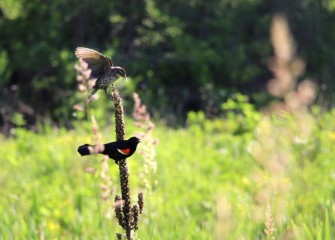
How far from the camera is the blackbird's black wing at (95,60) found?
1431mm

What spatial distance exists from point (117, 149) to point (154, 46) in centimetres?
1599

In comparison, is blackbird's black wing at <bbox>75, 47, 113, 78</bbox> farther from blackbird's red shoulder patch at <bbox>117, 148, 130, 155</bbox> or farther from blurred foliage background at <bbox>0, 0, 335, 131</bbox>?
blurred foliage background at <bbox>0, 0, 335, 131</bbox>

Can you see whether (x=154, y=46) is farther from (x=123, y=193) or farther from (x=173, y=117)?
(x=123, y=193)

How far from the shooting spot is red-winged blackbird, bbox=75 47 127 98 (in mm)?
1433

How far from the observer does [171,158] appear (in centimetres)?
645

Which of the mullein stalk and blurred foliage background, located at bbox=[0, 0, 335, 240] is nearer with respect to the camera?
the mullein stalk

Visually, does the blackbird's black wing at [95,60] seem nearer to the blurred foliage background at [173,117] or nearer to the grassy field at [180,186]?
the blurred foliage background at [173,117]

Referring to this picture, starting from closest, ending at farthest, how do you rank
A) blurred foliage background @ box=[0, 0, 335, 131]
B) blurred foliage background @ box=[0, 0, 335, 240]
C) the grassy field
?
blurred foliage background @ box=[0, 0, 335, 240] → the grassy field → blurred foliage background @ box=[0, 0, 335, 131]

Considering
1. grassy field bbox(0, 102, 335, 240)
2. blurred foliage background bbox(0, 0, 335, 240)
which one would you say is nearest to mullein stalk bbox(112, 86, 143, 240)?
blurred foliage background bbox(0, 0, 335, 240)

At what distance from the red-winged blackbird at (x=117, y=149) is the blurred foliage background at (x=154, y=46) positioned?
1229cm

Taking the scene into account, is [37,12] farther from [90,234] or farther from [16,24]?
[90,234]

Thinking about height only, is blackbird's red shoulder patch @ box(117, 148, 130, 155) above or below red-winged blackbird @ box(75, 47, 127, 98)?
below

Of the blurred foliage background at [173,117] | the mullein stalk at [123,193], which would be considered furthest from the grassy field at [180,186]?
the mullein stalk at [123,193]

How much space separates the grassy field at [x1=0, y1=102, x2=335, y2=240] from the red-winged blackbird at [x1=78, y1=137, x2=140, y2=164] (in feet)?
1.46
